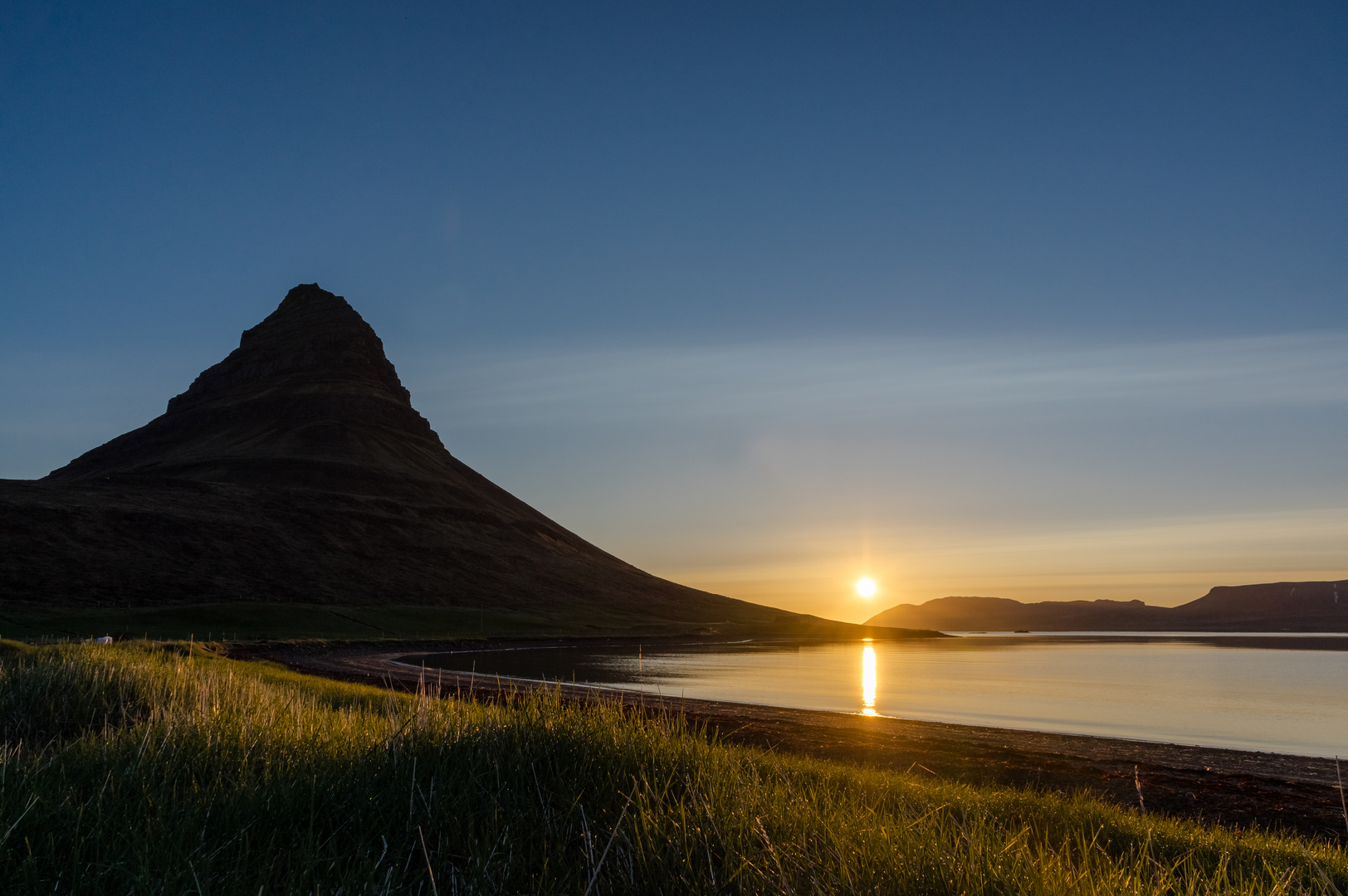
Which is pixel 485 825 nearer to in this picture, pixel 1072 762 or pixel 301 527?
pixel 1072 762

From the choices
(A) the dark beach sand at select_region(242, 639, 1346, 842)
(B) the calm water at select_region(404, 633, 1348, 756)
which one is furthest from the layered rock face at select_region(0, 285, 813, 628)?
(A) the dark beach sand at select_region(242, 639, 1346, 842)

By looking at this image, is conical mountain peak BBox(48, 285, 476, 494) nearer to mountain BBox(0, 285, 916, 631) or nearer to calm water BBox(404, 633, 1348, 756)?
mountain BBox(0, 285, 916, 631)

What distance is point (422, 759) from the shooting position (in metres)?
5.65

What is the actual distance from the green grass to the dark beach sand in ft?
8.87

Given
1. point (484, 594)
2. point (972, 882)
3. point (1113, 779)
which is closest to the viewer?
point (972, 882)

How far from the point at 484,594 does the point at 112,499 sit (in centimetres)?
4916

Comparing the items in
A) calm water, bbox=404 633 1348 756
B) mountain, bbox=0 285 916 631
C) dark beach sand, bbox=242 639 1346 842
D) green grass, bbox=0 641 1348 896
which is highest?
mountain, bbox=0 285 916 631

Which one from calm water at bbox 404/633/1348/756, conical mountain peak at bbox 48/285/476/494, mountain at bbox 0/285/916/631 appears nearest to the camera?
calm water at bbox 404/633/1348/756

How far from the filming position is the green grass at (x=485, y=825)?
3779 millimetres

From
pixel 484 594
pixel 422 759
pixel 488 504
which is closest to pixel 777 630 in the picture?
pixel 484 594

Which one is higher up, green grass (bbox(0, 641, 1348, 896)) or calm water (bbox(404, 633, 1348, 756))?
green grass (bbox(0, 641, 1348, 896))

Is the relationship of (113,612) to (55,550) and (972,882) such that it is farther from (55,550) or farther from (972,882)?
(972,882)

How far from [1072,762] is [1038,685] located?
28.4 m

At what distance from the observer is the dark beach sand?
1274cm
